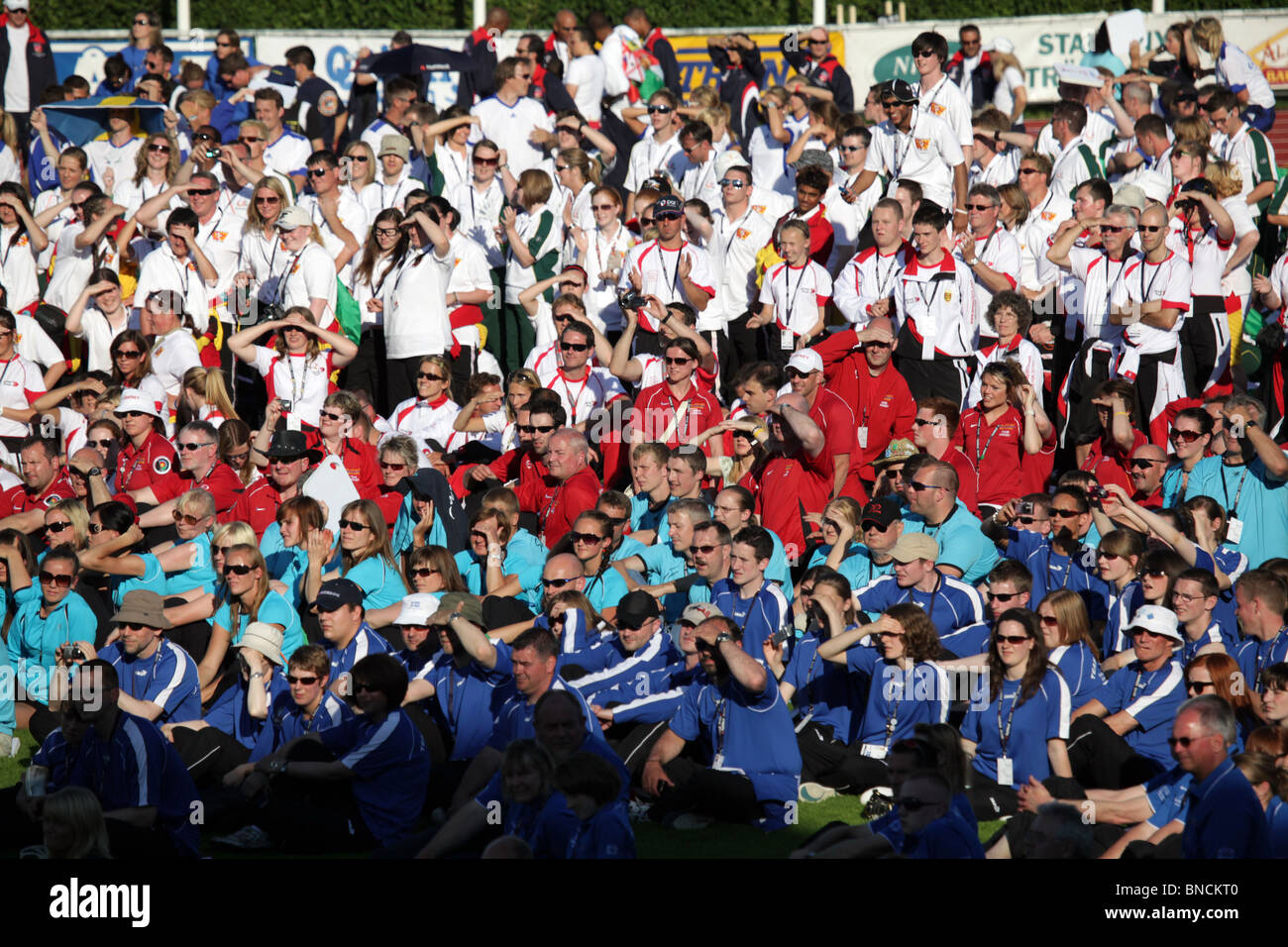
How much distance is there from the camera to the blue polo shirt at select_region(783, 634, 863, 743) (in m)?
9.19

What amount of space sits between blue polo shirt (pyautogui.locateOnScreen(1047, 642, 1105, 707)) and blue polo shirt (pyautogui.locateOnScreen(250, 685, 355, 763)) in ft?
11.8

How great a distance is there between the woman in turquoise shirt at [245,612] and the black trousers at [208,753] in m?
0.58

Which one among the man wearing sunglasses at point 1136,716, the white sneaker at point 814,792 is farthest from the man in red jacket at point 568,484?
the man wearing sunglasses at point 1136,716

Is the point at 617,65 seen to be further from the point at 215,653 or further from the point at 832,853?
the point at 832,853

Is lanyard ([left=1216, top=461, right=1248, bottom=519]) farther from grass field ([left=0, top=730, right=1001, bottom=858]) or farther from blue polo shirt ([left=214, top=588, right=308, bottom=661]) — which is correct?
blue polo shirt ([left=214, top=588, right=308, bottom=661])

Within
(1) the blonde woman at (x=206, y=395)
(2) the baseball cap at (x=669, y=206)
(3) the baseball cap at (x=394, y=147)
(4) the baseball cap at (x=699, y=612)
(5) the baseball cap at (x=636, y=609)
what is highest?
(3) the baseball cap at (x=394, y=147)

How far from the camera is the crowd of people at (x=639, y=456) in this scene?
315 inches

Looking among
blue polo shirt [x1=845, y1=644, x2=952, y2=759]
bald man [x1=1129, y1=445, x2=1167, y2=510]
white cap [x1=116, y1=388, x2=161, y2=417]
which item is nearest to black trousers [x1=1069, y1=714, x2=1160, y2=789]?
blue polo shirt [x1=845, y1=644, x2=952, y2=759]

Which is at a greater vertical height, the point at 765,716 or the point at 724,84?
the point at 724,84

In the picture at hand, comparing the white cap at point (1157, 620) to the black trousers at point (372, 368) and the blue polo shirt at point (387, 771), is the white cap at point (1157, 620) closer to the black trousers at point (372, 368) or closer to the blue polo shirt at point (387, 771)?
the blue polo shirt at point (387, 771)

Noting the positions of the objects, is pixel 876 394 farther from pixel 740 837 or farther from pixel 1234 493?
pixel 740 837

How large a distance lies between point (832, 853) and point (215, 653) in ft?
13.8

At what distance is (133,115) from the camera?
16.4 metres
